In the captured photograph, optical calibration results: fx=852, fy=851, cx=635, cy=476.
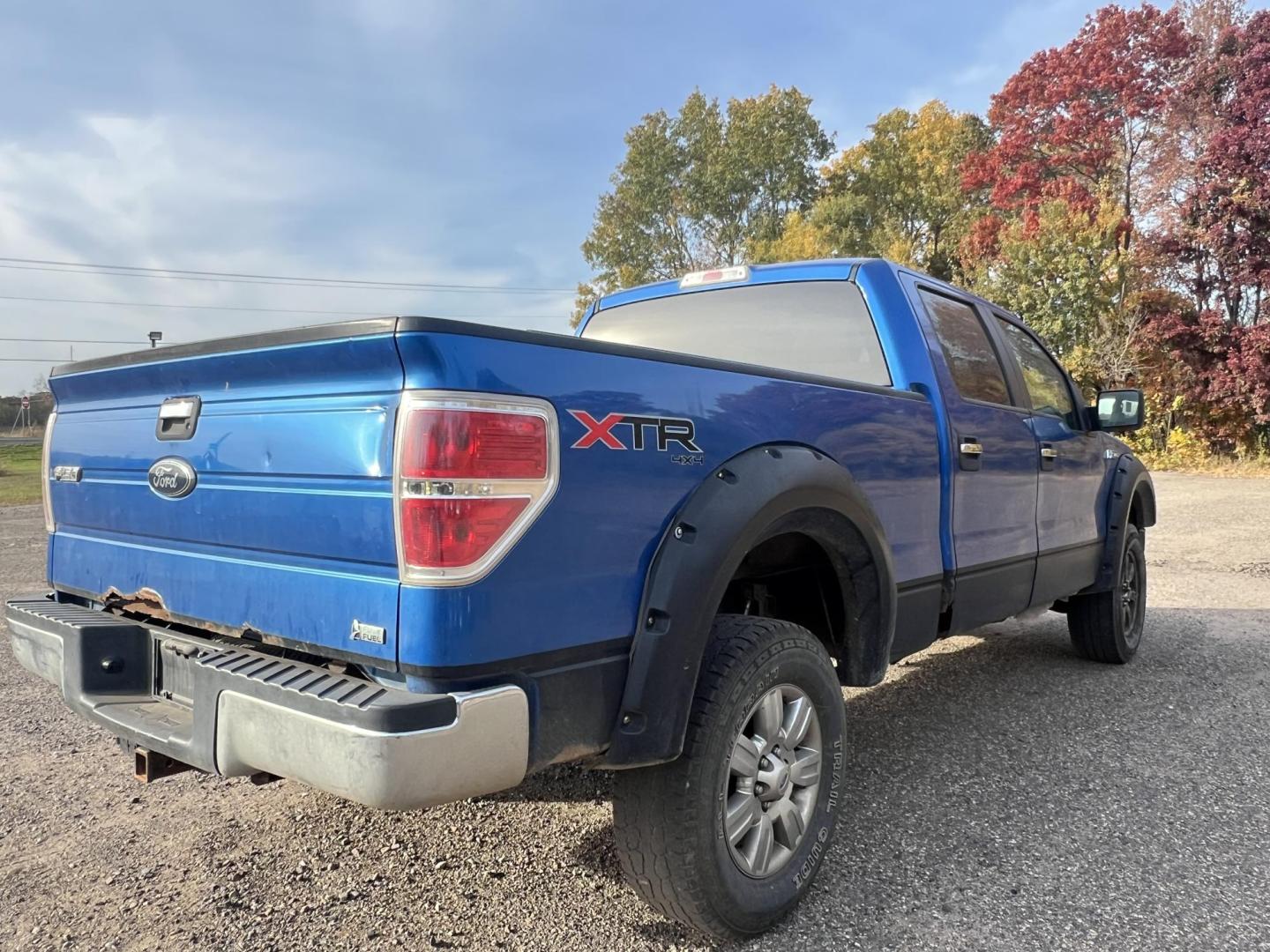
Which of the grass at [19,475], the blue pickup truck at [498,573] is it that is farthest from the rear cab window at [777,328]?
the grass at [19,475]

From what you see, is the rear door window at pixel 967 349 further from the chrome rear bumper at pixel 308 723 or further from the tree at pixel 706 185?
the tree at pixel 706 185

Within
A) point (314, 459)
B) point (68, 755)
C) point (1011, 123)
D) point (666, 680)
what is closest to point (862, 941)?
point (666, 680)

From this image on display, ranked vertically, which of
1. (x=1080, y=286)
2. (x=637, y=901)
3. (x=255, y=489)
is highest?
(x=1080, y=286)

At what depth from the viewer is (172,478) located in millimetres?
2236

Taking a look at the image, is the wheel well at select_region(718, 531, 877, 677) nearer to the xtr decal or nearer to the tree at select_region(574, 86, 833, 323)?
the xtr decal

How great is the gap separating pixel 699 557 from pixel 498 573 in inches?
21.7

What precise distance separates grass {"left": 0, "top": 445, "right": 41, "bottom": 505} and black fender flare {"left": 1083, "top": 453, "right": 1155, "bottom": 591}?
17500 mm

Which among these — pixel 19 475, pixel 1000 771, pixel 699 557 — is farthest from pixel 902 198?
pixel 699 557

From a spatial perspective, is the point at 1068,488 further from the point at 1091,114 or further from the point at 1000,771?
the point at 1091,114

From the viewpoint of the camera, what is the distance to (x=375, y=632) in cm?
173

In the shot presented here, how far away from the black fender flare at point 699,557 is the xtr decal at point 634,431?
5.6 inches

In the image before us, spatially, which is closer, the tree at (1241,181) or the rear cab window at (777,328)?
the rear cab window at (777,328)

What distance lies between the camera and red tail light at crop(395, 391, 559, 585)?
1.66 meters

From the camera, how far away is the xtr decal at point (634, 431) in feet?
6.06
